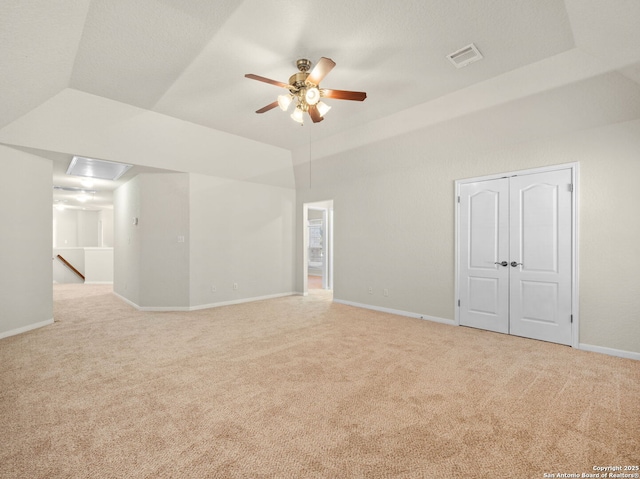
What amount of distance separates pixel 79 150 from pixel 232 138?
224cm

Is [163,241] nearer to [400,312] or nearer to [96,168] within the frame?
[96,168]

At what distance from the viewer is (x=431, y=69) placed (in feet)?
11.1

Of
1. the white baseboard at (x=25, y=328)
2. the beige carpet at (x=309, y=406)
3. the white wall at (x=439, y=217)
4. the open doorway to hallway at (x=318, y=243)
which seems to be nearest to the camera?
the beige carpet at (x=309, y=406)

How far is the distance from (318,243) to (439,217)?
6.57 m

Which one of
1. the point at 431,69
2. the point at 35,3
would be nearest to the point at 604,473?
the point at 431,69

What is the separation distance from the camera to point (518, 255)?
4.17 metres

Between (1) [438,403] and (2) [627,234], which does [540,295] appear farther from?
(1) [438,403]

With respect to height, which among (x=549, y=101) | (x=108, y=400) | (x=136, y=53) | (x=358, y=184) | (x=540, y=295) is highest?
(x=136, y=53)

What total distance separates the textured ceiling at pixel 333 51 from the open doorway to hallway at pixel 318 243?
3569 mm

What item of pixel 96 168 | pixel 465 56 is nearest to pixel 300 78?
pixel 465 56

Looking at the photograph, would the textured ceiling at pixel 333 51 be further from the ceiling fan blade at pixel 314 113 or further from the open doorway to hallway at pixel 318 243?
the open doorway to hallway at pixel 318 243

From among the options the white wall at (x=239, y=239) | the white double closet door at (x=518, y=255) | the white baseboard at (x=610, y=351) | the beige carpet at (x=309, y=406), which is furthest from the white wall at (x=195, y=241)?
the white baseboard at (x=610, y=351)

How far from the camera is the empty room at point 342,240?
206 cm

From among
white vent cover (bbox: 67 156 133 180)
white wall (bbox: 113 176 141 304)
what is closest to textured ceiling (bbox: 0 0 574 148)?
white vent cover (bbox: 67 156 133 180)
